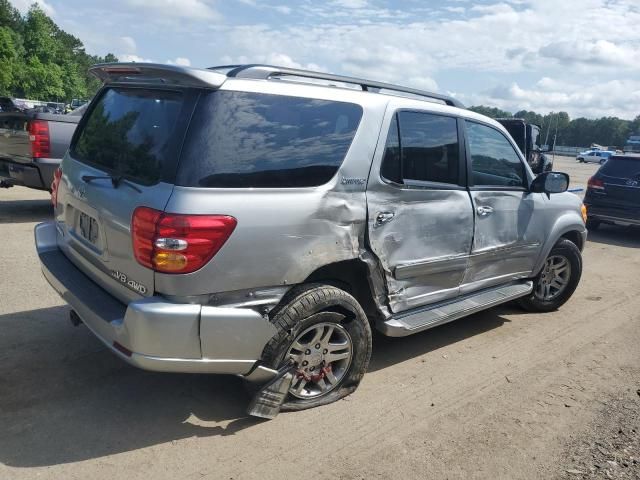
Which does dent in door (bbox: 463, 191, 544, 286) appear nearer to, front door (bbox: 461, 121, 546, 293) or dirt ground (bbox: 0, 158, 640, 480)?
front door (bbox: 461, 121, 546, 293)

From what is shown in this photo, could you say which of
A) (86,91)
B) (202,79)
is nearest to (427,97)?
(202,79)

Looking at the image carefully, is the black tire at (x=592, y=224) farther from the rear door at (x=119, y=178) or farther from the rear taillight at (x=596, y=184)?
the rear door at (x=119, y=178)

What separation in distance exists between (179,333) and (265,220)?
74 centimetres

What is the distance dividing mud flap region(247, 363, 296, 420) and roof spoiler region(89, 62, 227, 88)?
166 cm

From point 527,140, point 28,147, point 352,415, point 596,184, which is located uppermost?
point 527,140

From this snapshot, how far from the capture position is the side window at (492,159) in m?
4.34

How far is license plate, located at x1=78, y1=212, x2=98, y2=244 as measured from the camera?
3178 mm

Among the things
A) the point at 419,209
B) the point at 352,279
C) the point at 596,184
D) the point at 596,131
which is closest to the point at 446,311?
the point at 419,209

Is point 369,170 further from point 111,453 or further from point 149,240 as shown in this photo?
point 111,453

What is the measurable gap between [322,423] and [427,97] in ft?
8.59

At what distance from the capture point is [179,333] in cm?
271

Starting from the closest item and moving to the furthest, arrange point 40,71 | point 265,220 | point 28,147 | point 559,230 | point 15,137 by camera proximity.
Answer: point 265,220 → point 559,230 → point 28,147 → point 15,137 → point 40,71

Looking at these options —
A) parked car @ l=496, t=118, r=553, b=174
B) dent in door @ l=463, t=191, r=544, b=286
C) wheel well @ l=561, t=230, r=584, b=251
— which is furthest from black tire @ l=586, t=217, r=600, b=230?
dent in door @ l=463, t=191, r=544, b=286

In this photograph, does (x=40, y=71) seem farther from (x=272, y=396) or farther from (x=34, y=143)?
(x=272, y=396)
